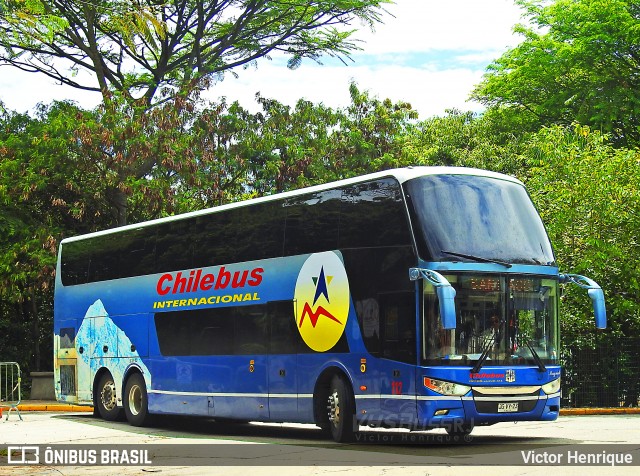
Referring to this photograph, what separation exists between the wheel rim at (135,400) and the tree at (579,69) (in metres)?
24.2

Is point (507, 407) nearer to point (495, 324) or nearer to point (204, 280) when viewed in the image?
point (495, 324)

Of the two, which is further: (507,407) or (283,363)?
(283,363)

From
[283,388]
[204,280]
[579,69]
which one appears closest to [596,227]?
[204,280]

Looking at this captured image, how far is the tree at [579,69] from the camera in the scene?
42344 millimetres

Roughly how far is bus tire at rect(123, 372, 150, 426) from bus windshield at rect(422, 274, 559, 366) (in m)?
8.84

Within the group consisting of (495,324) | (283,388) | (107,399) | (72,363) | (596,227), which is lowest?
(107,399)

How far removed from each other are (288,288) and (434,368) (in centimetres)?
388

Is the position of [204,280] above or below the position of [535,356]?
above

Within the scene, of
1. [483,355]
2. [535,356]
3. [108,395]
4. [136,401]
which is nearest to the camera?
[483,355]

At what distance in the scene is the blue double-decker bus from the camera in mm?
15633

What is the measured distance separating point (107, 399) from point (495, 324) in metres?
11.2

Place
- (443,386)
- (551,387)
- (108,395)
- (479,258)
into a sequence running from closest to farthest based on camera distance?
(443,386), (479,258), (551,387), (108,395)

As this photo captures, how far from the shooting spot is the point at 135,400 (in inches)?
906

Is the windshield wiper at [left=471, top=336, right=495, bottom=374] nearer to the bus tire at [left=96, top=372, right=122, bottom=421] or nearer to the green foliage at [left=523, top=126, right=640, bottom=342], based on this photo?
the bus tire at [left=96, top=372, right=122, bottom=421]
